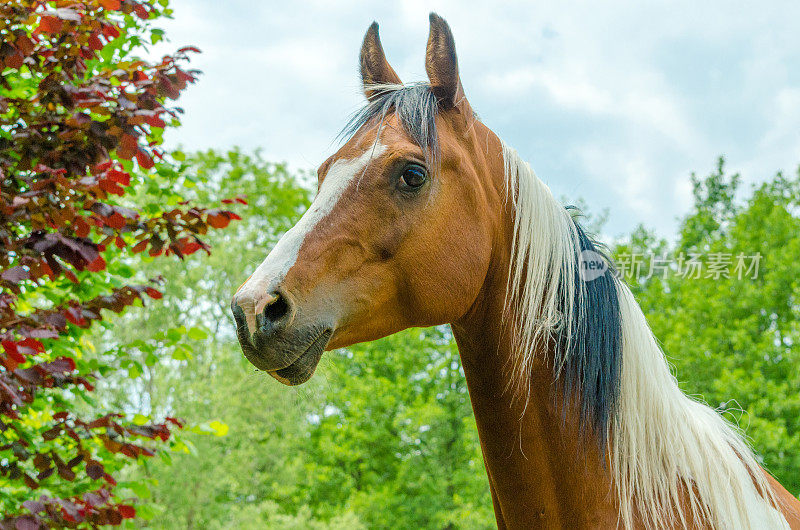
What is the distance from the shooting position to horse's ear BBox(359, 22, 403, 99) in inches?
113

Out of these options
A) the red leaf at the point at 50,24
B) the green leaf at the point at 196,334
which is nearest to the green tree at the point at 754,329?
the green leaf at the point at 196,334

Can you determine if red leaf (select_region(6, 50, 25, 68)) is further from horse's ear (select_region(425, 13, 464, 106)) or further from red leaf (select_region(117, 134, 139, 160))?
horse's ear (select_region(425, 13, 464, 106))

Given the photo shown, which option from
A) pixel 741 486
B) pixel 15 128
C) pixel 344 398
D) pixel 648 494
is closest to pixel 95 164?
pixel 15 128

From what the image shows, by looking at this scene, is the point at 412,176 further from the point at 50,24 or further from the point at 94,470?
the point at 94,470

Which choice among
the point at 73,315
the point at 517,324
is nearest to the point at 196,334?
the point at 73,315

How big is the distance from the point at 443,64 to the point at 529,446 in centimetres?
142

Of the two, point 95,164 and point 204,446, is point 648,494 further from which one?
point 204,446

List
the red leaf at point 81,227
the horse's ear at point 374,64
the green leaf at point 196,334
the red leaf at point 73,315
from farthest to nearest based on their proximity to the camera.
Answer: the green leaf at point 196,334, the red leaf at point 73,315, the horse's ear at point 374,64, the red leaf at point 81,227

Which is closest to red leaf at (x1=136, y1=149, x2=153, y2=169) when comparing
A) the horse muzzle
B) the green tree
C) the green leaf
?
the green leaf

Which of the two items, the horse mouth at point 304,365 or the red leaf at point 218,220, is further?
the red leaf at point 218,220

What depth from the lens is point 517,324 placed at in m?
2.32

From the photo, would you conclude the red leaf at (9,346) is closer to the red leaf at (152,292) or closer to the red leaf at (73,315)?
the red leaf at (73,315)

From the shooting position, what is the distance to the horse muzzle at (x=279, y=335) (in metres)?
1.96

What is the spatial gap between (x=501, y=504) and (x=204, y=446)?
12.4 m
